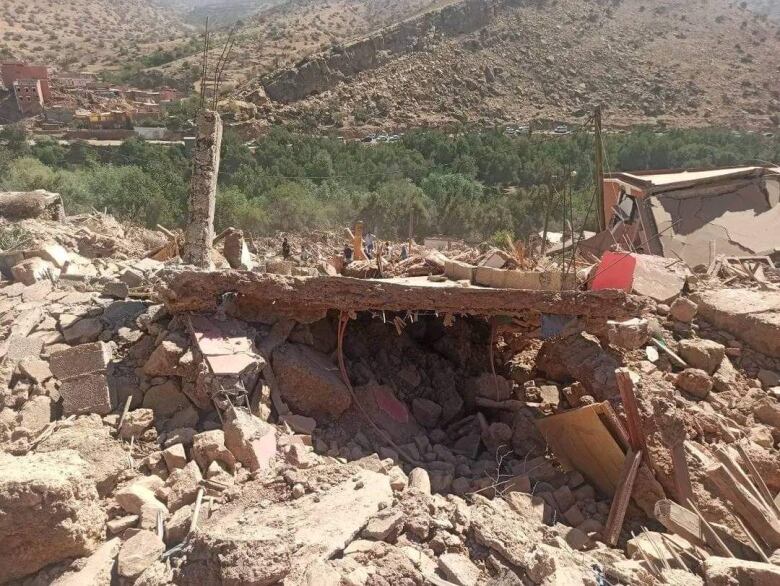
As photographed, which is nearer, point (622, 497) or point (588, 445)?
point (622, 497)

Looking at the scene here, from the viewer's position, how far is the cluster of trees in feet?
65.7

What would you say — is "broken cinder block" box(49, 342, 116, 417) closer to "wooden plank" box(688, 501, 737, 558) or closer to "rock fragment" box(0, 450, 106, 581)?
"rock fragment" box(0, 450, 106, 581)

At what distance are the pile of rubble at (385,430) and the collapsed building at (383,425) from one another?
2 cm

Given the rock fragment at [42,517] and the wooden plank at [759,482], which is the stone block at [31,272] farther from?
the wooden plank at [759,482]

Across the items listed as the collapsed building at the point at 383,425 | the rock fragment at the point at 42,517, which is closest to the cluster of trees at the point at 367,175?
the collapsed building at the point at 383,425

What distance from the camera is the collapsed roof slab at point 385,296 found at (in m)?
5.32

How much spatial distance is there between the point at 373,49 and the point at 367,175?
2585 centimetres

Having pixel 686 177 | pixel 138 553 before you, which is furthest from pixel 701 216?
pixel 138 553

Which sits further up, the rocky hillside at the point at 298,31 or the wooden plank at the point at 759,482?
the rocky hillside at the point at 298,31

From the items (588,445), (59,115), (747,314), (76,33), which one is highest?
(76,33)

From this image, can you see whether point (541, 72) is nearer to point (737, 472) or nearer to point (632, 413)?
point (632, 413)

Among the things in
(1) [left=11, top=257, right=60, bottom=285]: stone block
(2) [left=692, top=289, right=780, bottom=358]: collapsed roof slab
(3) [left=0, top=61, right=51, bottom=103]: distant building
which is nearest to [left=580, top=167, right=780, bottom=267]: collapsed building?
(2) [left=692, top=289, right=780, bottom=358]: collapsed roof slab

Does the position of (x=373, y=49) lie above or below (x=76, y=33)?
below

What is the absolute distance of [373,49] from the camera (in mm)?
48688
